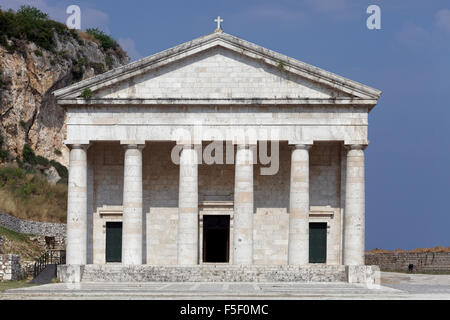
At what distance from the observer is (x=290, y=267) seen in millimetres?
28078

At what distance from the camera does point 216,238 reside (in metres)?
35.2

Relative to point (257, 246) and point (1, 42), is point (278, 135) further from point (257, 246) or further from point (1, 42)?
point (1, 42)

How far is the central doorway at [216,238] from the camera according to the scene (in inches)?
1359

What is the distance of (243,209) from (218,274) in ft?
14.9

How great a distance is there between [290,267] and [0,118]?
34597 mm

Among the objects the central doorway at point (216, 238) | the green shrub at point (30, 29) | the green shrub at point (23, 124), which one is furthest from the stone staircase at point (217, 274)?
the green shrub at point (30, 29)

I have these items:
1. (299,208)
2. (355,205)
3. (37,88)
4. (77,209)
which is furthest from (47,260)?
(37,88)

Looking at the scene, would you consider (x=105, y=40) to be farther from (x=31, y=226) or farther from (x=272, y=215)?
(x=272, y=215)

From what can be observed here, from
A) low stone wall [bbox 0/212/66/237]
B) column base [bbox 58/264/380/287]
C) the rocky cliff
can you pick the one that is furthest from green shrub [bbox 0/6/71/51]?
column base [bbox 58/264/380/287]

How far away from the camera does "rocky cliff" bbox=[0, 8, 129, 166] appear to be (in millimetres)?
55969

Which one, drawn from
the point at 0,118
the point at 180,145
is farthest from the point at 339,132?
the point at 0,118

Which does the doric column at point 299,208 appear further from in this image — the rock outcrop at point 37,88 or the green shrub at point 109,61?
the green shrub at point 109,61

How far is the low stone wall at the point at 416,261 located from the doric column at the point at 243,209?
52.0ft

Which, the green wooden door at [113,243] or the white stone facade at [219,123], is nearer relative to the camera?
the white stone facade at [219,123]
